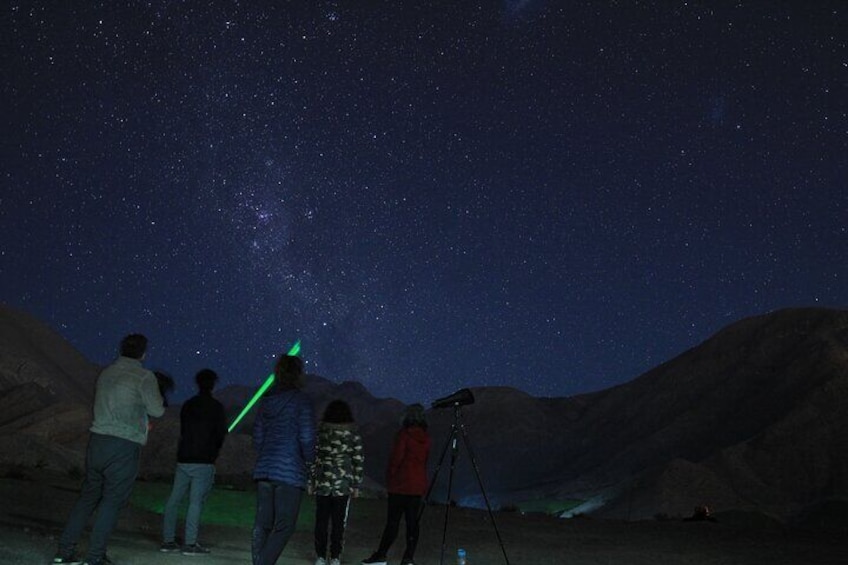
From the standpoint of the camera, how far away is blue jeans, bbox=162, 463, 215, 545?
31.8ft

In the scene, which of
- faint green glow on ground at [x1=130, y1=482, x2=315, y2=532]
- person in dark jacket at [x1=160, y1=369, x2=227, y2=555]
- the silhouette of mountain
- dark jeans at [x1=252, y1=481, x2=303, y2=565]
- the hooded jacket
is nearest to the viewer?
dark jeans at [x1=252, y1=481, x2=303, y2=565]

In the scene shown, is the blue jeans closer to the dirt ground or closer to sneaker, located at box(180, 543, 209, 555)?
sneaker, located at box(180, 543, 209, 555)

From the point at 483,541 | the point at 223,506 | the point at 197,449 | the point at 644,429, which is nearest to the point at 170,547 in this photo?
the point at 197,449

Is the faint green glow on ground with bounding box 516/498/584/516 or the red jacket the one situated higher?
the faint green glow on ground with bounding box 516/498/584/516

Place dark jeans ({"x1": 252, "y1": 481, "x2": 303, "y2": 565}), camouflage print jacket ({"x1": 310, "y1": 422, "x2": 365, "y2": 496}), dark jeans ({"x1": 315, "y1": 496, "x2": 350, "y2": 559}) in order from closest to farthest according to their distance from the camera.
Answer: dark jeans ({"x1": 252, "y1": 481, "x2": 303, "y2": 565}) < camouflage print jacket ({"x1": 310, "y1": 422, "x2": 365, "y2": 496}) < dark jeans ({"x1": 315, "y1": 496, "x2": 350, "y2": 559})

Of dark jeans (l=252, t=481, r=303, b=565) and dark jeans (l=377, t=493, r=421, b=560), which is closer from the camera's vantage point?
dark jeans (l=252, t=481, r=303, b=565)

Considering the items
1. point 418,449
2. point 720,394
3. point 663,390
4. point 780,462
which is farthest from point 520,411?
point 418,449

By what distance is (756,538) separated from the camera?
1584 centimetres

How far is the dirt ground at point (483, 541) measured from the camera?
10164 mm

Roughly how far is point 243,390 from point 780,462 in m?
117

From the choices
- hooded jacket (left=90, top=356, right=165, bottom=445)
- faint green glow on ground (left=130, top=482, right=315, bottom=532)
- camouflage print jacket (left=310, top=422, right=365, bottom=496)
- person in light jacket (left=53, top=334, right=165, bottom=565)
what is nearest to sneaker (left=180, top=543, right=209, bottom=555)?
camouflage print jacket (left=310, top=422, right=365, bottom=496)

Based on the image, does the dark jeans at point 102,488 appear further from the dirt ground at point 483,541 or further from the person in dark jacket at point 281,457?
the person in dark jacket at point 281,457

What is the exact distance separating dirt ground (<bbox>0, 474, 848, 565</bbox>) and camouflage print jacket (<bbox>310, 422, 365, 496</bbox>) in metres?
1.41

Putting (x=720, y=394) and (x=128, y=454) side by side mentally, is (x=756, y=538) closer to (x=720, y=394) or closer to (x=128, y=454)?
(x=128, y=454)
